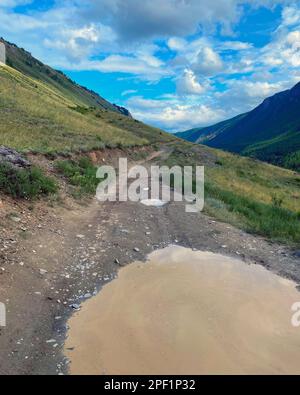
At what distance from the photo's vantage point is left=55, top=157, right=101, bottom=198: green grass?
16.6 metres

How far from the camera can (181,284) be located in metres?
9.28

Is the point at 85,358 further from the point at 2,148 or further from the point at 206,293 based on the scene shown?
the point at 2,148

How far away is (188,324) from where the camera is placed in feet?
24.7

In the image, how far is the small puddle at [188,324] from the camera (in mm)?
6418

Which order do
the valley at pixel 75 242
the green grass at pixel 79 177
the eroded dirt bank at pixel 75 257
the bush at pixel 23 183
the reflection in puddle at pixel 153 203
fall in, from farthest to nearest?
1. the green grass at pixel 79 177
2. the reflection in puddle at pixel 153 203
3. the bush at pixel 23 183
4. the valley at pixel 75 242
5. the eroded dirt bank at pixel 75 257

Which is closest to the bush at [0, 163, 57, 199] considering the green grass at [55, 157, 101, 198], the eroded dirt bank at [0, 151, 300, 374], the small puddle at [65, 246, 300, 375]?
the eroded dirt bank at [0, 151, 300, 374]

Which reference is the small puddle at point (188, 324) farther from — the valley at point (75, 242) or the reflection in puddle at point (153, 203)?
the reflection in puddle at point (153, 203)

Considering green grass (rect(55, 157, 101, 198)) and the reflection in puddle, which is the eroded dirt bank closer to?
the reflection in puddle

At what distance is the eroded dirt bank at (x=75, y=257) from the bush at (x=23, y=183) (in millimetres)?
1076

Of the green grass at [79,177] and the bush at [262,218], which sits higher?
the green grass at [79,177]

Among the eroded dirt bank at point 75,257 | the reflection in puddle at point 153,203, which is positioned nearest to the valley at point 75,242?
the eroded dirt bank at point 75,257

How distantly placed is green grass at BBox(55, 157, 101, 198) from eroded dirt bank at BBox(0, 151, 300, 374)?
1116 mm

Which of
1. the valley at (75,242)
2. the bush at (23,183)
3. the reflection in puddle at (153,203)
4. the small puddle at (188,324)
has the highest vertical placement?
the bush at (23,183)
